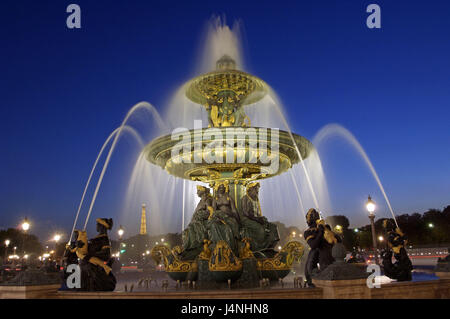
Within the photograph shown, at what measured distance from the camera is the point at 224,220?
11.9 metres

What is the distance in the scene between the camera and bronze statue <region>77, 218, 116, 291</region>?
8.73 m

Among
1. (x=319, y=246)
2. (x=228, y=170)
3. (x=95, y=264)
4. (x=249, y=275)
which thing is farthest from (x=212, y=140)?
(x=95, y=264)

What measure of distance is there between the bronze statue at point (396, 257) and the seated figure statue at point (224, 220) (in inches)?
171

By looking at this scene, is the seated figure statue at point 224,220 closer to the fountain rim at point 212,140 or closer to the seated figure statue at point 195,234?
the seated figure statue at point 195,234

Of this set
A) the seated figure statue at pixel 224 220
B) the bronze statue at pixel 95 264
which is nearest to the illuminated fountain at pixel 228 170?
the seated figure statue at pixel 224 220

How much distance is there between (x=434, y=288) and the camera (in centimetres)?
809

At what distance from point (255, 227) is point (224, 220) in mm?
1280

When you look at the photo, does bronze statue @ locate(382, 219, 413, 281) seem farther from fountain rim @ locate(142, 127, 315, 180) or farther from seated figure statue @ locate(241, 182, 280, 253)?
fountain rim @ locate(142, 127, 315, 180)

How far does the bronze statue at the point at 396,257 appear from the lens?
388 inches

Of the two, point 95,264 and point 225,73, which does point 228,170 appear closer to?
point 225,73

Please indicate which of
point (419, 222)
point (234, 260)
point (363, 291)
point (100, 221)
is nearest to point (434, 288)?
point (363, 291)

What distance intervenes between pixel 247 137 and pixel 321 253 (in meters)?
4.33

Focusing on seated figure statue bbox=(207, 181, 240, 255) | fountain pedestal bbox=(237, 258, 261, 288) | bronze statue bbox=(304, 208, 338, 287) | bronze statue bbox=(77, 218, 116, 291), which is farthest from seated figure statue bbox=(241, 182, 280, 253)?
bronze statue bbox=(77, 218, 116, 291)
